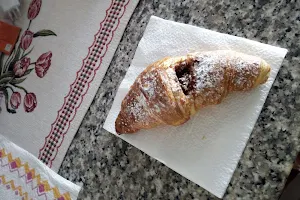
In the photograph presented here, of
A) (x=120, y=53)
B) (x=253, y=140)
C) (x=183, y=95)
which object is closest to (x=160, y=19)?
(x=120, y=53)

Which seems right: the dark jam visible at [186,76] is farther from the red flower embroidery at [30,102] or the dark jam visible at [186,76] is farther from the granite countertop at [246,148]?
the red flower embroidery at [30,102]

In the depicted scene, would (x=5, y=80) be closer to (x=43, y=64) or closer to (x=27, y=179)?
(x=43, y=64)

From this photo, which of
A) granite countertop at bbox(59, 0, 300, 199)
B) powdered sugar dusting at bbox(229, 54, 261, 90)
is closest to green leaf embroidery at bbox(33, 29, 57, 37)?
granite countertop at bbox(59, 0, 300, 199)

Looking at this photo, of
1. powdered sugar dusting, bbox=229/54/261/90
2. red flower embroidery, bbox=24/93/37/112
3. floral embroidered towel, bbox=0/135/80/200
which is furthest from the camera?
red flower embroidery, bbox=24/93/37/112

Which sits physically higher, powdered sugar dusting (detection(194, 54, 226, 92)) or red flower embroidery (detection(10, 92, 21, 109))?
powdered sugar dusting (detection(194, 54, 226, 92))

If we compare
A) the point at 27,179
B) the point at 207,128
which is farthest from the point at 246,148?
the point at 27,179

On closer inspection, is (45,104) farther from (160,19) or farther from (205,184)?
(205,184)

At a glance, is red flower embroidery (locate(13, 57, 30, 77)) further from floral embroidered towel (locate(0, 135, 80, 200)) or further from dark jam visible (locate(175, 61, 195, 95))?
dark jam visible (locate(175, 61, 195, 95))
